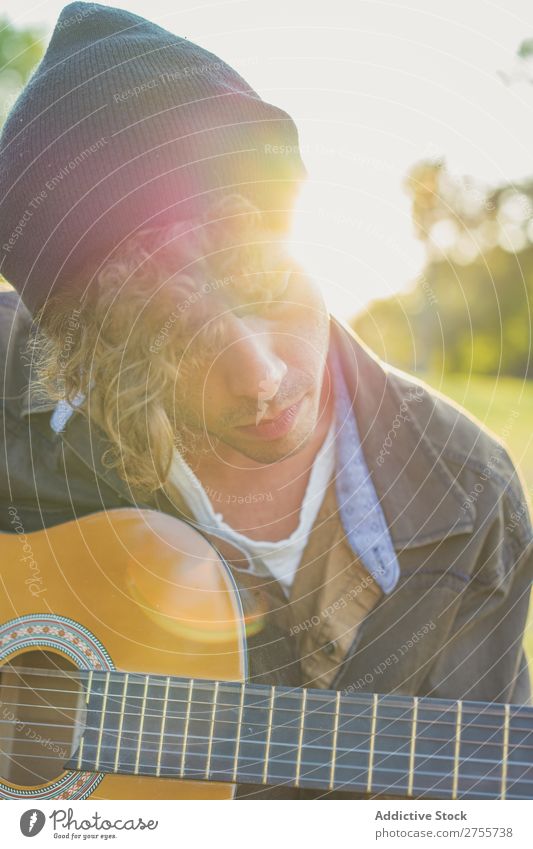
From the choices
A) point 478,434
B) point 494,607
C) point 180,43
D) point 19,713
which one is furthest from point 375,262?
point 19,713

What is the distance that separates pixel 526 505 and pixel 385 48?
66 cm

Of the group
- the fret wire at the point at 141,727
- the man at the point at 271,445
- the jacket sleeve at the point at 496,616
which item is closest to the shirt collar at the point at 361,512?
the man at the point at 271,445

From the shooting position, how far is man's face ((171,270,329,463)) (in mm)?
991

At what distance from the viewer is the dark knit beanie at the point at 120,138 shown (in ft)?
2.84

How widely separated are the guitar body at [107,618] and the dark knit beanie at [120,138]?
37cm

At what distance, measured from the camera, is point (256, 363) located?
996 millimetres

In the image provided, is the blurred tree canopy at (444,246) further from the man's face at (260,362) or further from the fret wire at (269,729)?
the fret wire at (269,729)

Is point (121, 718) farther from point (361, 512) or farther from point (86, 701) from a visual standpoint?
point (361, 512)

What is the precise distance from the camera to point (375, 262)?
108 cm

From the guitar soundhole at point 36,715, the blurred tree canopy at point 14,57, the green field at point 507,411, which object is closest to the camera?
the guitar soundhole at point 36,715

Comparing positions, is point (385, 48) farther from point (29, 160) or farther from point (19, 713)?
point (19, 713)

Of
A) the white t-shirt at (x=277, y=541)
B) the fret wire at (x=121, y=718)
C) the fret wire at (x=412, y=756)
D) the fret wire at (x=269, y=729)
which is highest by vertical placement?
the white t-shirt at (x=277, y=541)

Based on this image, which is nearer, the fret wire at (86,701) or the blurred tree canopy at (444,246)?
the fret wire at (86,701)

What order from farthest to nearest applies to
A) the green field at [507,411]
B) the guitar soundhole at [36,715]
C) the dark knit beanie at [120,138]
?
the green field at [507,411] < the guitar soundhole at [36,715] < the dark knit beanie at [120,138]
